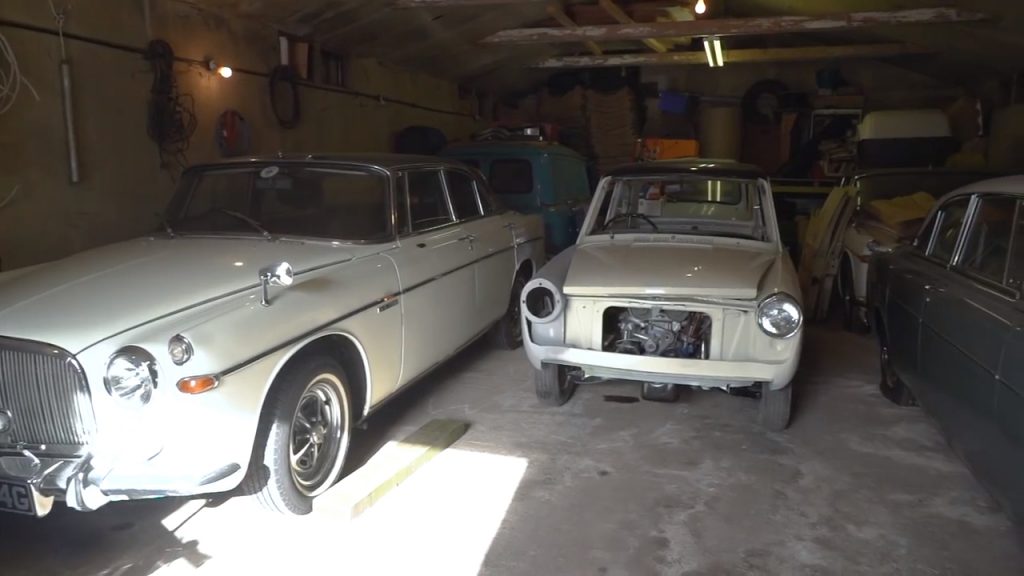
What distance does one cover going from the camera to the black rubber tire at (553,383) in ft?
15.1

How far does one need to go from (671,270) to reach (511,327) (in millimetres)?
2203

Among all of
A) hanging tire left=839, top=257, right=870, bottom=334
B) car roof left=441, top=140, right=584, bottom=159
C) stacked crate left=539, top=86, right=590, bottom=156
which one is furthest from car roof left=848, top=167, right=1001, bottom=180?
stacked crate left=539, top=86, right=590, bottom=156

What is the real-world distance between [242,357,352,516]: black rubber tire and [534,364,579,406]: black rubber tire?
1664mm

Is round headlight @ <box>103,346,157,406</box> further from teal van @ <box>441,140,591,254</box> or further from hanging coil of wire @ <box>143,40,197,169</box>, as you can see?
teal van @ <box>441,140,591,254</box>

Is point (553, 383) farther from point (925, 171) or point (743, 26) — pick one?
point (743, 26)

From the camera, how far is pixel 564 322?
13.9ft

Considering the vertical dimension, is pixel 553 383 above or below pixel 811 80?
below

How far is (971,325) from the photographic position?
3.09m

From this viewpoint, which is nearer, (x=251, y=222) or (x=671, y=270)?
(x=251, y=222)

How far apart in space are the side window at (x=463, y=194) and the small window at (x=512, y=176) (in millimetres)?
1982

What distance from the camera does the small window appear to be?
747 centimetres

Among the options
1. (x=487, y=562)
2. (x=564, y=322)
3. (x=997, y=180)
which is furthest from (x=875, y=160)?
(x=487, y=562)

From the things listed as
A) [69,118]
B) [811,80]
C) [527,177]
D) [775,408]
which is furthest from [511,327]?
[811,80]

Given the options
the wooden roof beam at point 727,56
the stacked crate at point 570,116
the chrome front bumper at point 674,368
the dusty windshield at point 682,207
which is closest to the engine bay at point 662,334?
the chrome front bumper at point 674,368
